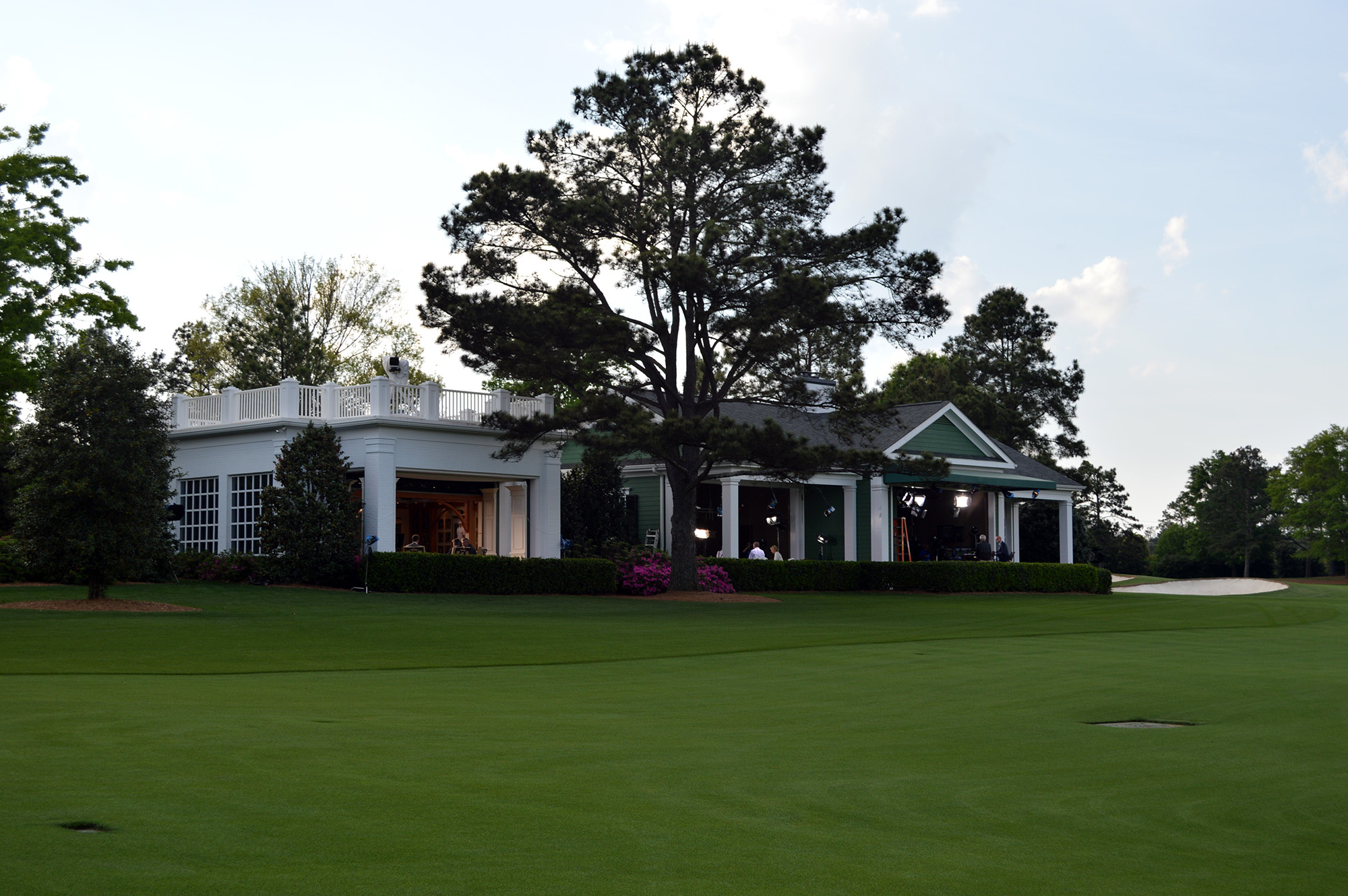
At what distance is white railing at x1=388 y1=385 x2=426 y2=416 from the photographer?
31219mm

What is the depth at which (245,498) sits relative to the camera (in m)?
32.3

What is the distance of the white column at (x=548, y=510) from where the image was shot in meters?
33.7

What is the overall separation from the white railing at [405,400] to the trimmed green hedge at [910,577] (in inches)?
336

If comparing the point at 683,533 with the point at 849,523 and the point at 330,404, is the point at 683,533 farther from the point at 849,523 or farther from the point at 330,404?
the point at 330,404

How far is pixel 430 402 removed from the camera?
31.8 meters

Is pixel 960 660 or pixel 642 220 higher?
pixel 642 220

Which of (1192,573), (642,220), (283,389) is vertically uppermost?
(642,220)

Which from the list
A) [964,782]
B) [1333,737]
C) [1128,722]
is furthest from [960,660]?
[964,782]

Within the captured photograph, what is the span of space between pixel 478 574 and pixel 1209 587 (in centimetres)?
2488

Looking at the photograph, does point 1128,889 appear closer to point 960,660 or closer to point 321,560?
point 960,660

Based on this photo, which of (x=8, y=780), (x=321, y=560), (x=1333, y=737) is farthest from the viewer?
(x=321, y=560)

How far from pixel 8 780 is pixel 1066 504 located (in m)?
43.2

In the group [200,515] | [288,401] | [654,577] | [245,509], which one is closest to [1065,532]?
[654,577]

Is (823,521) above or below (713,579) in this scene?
above
